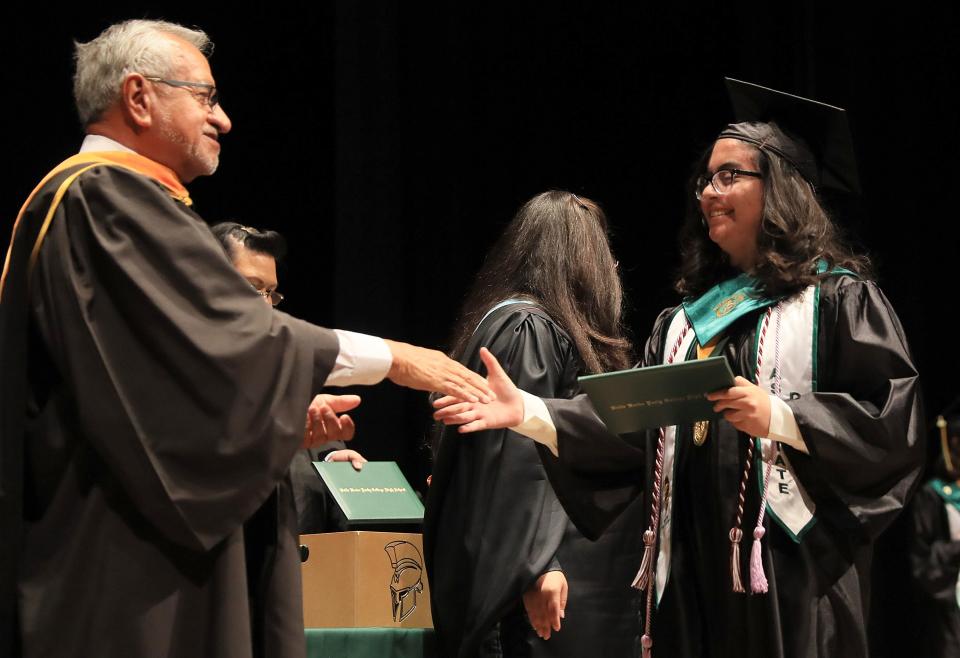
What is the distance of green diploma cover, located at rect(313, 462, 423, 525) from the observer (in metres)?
3.95

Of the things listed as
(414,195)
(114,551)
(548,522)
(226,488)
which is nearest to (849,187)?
(548,522)

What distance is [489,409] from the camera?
3.09 meters

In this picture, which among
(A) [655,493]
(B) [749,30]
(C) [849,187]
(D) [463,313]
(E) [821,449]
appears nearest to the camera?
(E) [821,449]

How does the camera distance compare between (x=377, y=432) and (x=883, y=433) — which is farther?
(x=377, y=432)

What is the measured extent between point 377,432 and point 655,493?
116 inches

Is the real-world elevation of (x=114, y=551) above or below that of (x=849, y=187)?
below

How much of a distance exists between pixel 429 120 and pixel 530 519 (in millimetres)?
3106

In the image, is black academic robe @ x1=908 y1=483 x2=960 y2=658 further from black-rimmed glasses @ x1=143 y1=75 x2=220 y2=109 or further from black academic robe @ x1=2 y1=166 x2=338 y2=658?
black-rimmed glasses @ x1=143 y1=75 x2=220 y2=109

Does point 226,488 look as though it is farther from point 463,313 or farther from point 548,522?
point 463,313

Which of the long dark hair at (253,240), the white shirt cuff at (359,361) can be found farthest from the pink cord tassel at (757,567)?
the long dark hair at (253,240)

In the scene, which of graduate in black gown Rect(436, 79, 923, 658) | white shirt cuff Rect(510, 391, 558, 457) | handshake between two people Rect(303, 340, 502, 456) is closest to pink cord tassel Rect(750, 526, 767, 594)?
graduate in black gown Rect(436, 79, 923, 658)

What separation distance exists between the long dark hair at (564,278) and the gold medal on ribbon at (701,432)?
27.3 inches

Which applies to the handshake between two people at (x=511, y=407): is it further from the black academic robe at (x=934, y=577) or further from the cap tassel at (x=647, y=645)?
the black academic robe at (x=934, y=577)

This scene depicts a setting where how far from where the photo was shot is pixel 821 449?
2.86 metres
